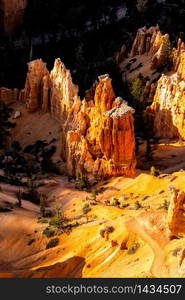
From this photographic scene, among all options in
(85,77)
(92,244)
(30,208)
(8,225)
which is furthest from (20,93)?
(92,244)

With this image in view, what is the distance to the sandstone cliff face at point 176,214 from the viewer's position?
27.2 m

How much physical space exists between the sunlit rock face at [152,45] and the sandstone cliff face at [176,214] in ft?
144

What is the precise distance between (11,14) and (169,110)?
60650 millimetres

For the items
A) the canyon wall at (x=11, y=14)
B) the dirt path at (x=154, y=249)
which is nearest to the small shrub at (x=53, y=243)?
the dirt path at (x=154, y=249)

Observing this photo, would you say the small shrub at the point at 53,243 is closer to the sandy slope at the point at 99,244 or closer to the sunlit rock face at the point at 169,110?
the sandy slope at the point at 99,244

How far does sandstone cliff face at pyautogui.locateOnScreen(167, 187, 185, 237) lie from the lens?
2723cm

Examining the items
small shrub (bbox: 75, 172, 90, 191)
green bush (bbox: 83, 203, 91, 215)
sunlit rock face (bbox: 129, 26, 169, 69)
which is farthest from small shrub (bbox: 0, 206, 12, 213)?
sunlit rock face (bbox: 129, 26, 169, 69)

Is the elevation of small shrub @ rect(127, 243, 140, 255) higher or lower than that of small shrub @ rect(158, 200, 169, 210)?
lower

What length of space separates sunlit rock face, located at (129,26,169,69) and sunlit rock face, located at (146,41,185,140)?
11.3 m

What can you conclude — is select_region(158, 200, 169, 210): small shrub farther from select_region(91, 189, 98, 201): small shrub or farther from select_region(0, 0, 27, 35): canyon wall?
select_region(0, 0, 27, 35): canyon wall

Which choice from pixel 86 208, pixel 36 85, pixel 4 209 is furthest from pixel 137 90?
pixel 4 209

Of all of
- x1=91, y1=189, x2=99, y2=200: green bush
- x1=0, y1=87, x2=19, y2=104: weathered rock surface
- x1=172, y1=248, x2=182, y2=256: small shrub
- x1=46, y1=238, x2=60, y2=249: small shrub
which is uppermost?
x1=0, y1=87, x2=19, y2=104: weathered rock surface

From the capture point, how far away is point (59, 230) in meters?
33.9

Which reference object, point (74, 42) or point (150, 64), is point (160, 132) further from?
point (74, 42)
